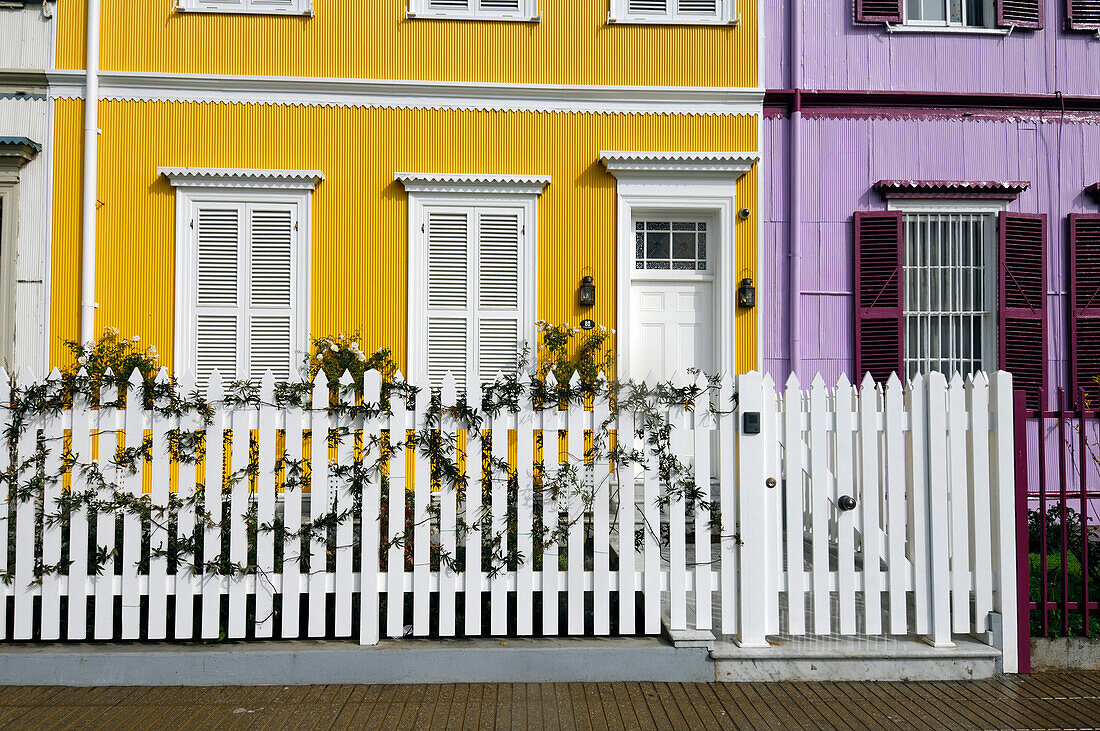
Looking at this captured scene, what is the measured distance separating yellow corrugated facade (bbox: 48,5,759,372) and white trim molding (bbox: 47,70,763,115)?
0.26ft

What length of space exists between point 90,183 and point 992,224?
9.02 m

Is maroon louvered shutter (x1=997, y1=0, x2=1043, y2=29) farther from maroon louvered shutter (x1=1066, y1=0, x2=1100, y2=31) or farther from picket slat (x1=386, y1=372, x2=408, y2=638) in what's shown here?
picket slat (x1=386, y1=372, x2=408, y2=638)

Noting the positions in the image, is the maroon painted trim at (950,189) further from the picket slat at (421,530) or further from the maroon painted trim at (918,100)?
the picket slat at (421,530)

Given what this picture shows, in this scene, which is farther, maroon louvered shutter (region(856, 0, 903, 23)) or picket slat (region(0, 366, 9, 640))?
maroon louvered shutter (region(856, 0, 903, 23))

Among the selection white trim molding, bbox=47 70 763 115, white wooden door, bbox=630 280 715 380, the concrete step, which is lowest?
the concrete step

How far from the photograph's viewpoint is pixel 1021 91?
8938 mm

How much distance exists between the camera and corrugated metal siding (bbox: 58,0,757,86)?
27.8 ft

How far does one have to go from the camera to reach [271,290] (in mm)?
8516

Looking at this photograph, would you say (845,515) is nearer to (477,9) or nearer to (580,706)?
(580,706)

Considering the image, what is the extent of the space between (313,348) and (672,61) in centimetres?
464

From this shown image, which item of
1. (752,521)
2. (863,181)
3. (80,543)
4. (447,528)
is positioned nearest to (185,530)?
(80,543)

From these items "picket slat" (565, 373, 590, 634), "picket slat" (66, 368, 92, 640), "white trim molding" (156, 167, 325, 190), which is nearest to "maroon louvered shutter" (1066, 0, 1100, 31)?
"picket slat" (565, 373, 590, 634)

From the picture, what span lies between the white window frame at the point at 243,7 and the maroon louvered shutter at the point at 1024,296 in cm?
739

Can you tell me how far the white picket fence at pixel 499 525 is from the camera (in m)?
4.54
